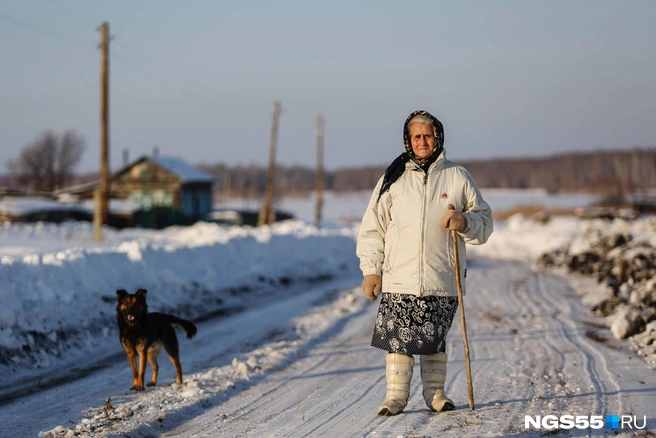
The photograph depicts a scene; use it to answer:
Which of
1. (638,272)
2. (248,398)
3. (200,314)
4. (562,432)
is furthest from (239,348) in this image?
(638,272)

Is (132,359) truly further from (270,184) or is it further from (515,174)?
(515,174)

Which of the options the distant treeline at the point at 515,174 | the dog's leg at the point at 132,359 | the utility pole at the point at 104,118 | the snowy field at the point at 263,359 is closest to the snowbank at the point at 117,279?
the snowy field at the point at 263,359

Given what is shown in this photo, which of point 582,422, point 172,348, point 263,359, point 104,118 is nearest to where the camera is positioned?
point 582,422

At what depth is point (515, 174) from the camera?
150875mm

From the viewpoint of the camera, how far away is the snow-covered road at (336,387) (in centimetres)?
558

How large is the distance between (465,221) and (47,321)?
255 inches

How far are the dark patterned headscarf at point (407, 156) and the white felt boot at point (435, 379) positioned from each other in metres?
1.38

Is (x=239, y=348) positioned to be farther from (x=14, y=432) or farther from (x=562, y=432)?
(x=562, y=432)

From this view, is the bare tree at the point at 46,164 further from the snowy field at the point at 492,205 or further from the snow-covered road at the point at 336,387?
the snow-covered road at the point at 336,387

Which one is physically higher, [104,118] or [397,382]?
[104,118]

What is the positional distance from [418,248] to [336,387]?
2346 millimetres

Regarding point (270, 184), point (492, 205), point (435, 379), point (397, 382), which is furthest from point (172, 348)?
A: point (492, 205)

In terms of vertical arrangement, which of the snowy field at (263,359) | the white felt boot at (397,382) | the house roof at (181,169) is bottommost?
the snowy field at (263,359)

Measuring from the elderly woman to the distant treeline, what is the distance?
96.7 m
